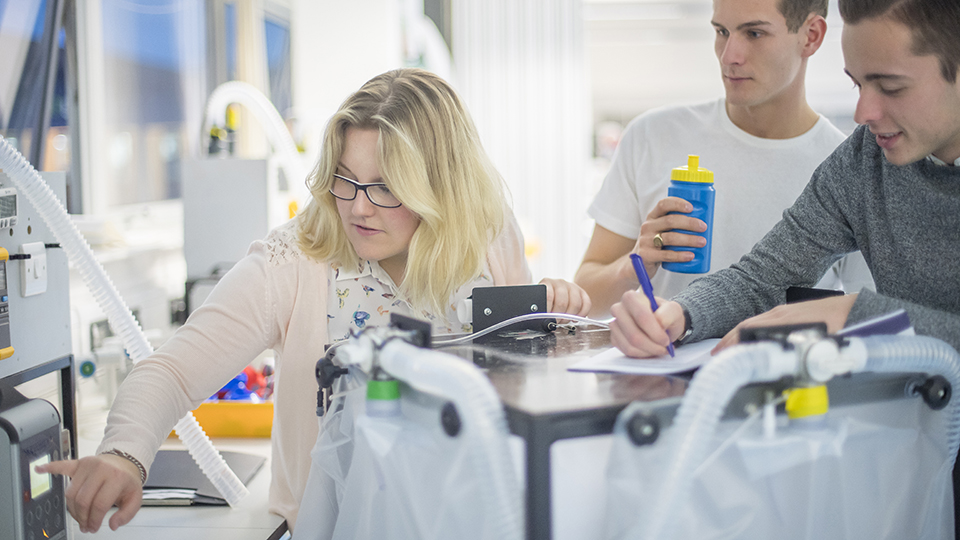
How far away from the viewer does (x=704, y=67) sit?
7465 mm

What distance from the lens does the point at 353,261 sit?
1.29 meters

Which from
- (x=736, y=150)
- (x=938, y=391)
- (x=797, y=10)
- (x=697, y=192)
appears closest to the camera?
(x=938, y=391)

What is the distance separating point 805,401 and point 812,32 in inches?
42.5

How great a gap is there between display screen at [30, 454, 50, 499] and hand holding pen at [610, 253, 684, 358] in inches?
28.9

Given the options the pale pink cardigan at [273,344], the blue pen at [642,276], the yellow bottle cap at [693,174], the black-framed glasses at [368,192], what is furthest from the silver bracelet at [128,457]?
the yellow bottle cap at [693,174]

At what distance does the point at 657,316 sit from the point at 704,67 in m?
7.11

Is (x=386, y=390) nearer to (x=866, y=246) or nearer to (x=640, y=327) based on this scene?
(x=640, y=327)

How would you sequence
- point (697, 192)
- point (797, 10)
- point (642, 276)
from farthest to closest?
point (797, 10)
point (697, 192)
point (642, 276)

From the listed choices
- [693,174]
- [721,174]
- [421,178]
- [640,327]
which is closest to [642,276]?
[640,327]

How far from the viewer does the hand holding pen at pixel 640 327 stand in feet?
2.78

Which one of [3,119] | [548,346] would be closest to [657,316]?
[548,346]

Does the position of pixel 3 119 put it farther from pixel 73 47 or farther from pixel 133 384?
pixel 133 384

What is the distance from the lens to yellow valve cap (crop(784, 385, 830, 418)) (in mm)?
641

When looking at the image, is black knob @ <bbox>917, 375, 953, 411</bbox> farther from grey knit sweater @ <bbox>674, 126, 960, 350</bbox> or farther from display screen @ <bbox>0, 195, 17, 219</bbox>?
display screen @ <bbox>0, 195, 17, 219</bbox>
